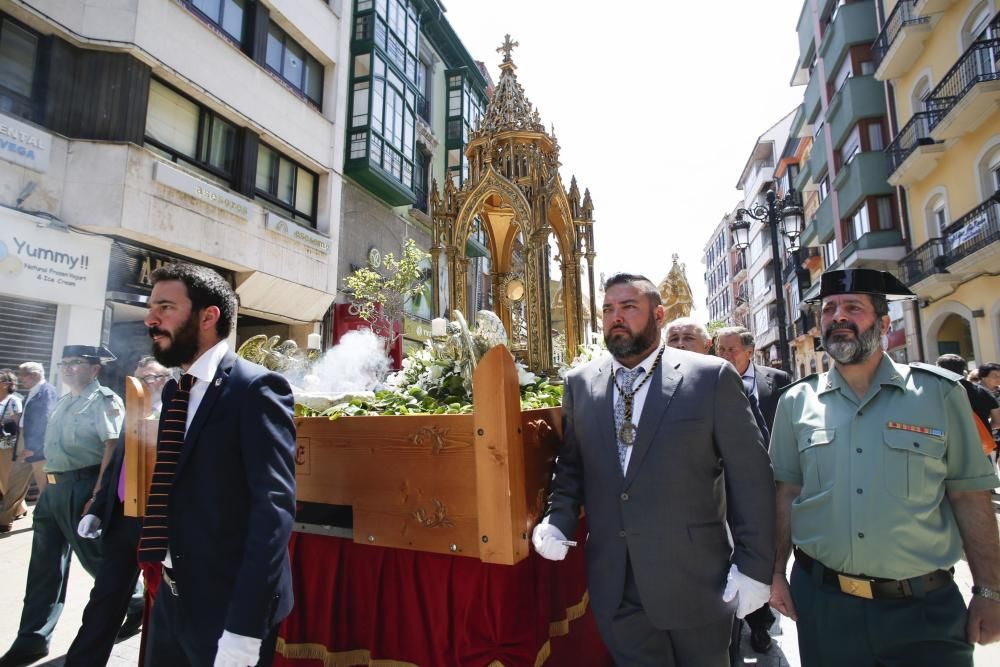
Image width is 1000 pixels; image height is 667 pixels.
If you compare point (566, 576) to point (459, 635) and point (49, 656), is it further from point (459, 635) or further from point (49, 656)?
point (49, 656)

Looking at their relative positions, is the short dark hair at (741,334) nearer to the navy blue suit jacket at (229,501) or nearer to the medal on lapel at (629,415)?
the medal on lapel at (629,415)

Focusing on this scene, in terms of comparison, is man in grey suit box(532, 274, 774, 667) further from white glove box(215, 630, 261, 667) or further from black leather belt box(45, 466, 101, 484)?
black leather belt box(45, 466, 101, 484)

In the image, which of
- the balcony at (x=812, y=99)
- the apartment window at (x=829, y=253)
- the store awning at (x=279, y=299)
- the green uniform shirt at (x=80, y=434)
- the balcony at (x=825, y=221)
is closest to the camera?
the green uniform shirt at (x=80, y=434)

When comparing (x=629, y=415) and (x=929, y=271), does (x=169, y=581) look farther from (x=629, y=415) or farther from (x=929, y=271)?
(x=929, y=271)

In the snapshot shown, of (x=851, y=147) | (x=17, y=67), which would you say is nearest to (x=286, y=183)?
(x=17, y=67)

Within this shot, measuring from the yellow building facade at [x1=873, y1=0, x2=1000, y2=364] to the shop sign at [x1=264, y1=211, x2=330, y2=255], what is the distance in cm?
1657

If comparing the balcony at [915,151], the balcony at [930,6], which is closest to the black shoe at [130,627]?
the balcony at [915,151]

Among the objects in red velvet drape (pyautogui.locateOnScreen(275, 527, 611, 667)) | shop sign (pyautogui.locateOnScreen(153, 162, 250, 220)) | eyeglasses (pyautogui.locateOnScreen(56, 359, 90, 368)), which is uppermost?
shop sign (pyautogui.locateOnScreen(153, 162, 250, 220))

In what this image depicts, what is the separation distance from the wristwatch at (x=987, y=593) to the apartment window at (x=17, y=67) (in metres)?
13.2

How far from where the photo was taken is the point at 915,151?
46.7ft

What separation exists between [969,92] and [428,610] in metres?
15.9

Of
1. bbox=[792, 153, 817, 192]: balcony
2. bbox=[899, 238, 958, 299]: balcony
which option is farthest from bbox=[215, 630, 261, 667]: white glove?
bbox=[792, 153, 817, 192]: balcony

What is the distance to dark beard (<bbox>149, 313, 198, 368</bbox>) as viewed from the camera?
2.11m

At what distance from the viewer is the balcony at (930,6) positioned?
13.6m
